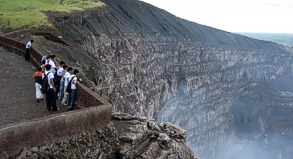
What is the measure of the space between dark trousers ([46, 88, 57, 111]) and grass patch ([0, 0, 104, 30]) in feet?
102

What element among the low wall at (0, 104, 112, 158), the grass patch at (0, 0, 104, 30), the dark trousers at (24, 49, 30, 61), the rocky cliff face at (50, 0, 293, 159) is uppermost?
the grass patch at (0, 0, 104, 30)

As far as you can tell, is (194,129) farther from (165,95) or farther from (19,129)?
(19,129)

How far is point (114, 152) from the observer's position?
13617 mm

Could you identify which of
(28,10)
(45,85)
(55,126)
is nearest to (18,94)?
(45,85)

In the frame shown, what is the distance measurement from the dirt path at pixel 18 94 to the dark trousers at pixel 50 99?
0.28 meters

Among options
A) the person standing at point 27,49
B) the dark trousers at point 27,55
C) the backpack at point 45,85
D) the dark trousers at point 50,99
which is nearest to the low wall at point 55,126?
the dark trousers at point 50,99

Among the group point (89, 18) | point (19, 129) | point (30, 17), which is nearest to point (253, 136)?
point (89, 18)

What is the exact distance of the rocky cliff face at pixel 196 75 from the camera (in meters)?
57.3

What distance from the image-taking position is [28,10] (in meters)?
54.5

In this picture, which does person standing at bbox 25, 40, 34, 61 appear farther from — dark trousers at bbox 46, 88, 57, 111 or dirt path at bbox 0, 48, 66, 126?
dark trousers at bbox 46, 88, 57, 111

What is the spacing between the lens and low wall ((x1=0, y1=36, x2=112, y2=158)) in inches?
383

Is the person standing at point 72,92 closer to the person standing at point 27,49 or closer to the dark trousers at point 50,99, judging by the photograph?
the dark trousers at point 50,99

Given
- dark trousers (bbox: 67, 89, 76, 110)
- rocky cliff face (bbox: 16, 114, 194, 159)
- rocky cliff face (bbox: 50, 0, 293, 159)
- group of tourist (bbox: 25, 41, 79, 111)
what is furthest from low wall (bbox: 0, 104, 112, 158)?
rocky cliff face (bbox: 50, 0, 293, 159)

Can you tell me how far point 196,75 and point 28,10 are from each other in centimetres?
5035
